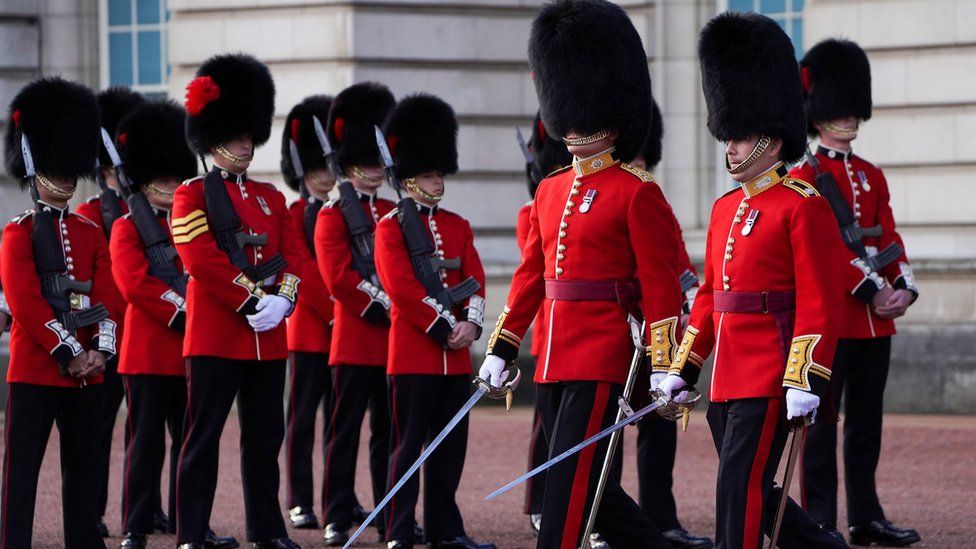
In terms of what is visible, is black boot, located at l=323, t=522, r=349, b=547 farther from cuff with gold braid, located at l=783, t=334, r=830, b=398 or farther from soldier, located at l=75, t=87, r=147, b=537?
cuff with gold braid, located at l=783, t=334, r=830, b=398

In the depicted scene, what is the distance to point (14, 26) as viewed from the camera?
13.4 metres

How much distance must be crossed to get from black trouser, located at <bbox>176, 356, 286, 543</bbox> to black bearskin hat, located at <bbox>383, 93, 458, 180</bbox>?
1078 millimetres

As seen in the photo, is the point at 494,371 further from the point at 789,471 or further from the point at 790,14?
the point at 790,14

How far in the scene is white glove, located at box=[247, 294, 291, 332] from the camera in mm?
6730

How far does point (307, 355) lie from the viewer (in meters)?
8.34

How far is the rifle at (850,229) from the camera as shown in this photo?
7.07 meters

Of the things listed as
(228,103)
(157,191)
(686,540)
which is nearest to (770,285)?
(686,540)

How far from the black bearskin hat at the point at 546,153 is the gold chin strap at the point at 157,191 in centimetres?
152

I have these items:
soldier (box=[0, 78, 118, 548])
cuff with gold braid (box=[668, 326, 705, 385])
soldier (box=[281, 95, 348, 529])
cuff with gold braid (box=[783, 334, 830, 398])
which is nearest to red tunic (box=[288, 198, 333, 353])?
soldier (box=[281, 95, 348, 529])

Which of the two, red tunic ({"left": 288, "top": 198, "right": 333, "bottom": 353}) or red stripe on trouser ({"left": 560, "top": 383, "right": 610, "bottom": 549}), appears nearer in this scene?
red stripe on trouser ({"left": 560, "top": 383, "right": 610, "bottom": 549})

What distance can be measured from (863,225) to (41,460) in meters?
3.17


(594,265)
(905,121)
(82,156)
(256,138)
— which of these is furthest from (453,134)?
(905,121)

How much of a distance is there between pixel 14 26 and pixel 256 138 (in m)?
6.82

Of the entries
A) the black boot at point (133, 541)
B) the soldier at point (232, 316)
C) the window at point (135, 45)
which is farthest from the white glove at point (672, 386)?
the window at point (135, 45)
